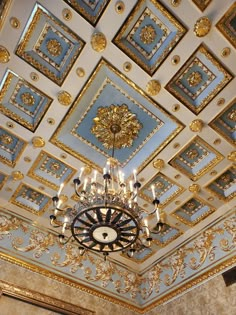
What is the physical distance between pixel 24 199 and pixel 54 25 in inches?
169

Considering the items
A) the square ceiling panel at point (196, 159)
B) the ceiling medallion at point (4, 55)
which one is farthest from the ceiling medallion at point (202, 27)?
the ceiling medallion at point (4, 55)

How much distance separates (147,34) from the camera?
5.28 meters

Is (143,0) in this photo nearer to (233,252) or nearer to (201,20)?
(201,20)

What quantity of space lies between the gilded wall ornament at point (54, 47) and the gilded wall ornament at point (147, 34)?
1.40 m

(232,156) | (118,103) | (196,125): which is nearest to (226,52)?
(196,125)

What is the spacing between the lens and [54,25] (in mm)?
5082

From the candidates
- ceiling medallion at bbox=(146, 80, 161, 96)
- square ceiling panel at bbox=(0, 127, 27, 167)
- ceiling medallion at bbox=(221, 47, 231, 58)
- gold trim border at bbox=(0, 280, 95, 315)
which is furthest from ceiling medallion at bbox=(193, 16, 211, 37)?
gold trim border at bbox=(0, 280, 95, 315)

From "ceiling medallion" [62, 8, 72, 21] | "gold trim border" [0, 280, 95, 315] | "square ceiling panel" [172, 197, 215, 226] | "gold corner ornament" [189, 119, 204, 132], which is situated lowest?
"gold trim border" [0, 280, 95, 315]

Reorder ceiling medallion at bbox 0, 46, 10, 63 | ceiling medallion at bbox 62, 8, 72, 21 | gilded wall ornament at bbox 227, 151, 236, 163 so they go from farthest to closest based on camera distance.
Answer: gilded wall ornament at bbox 227, 151, 236, 163 < ceiling medallion at bbox 0, 46, 10, 63 < ceiling medallion at bbox 62, 8, 72, 21

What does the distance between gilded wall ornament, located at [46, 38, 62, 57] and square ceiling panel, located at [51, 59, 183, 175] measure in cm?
71

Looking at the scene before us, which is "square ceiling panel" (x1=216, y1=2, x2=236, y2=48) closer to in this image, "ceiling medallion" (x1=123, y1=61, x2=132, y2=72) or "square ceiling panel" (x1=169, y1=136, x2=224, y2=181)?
"ceiling medallion" (x1=123, y1=61, x2=132, y2=72)

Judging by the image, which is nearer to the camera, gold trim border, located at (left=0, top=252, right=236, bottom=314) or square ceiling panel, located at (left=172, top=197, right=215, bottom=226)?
gold trim border, located at (left=0, top=252, right=236, bottom=314)

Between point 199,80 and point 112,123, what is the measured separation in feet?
6.03

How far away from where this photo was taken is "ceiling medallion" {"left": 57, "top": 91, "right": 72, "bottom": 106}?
229 inches
